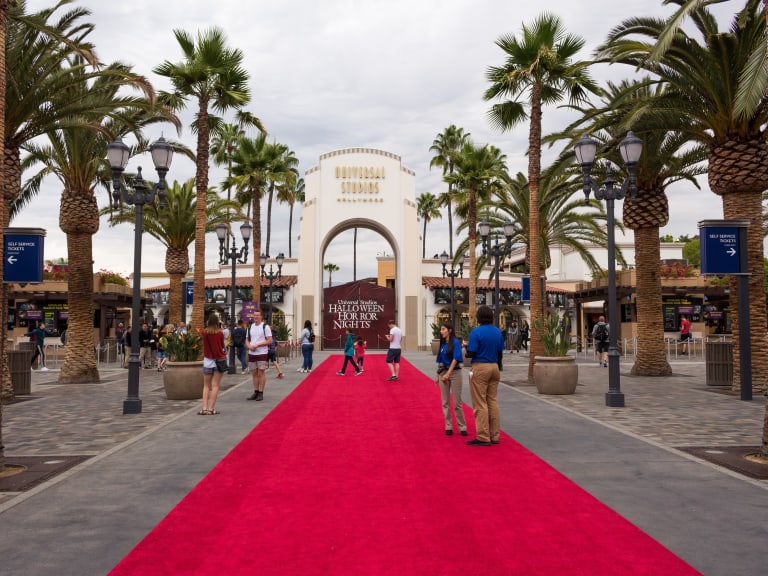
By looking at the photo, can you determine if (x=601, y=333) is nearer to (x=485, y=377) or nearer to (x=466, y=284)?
(x=485, y=377)

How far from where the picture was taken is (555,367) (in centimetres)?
1390

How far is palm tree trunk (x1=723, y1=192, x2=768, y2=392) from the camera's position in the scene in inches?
547

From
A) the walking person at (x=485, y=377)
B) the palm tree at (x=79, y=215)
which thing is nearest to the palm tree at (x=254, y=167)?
the palm tree at (x=79, y=215)

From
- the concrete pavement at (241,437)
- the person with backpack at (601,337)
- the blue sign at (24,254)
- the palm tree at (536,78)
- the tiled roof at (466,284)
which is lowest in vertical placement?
the concrete pavement at (241,437)

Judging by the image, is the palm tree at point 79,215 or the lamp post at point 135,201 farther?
the palm tree at point 79,215

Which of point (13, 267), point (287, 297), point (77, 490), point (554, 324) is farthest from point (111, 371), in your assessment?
point (287, 297)

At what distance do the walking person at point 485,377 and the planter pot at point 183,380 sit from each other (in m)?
7.36

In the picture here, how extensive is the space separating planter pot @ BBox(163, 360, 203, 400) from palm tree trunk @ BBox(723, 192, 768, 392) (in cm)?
1180

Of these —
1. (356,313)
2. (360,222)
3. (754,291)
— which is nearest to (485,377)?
(754,291)

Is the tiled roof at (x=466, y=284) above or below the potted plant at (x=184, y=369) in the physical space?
above

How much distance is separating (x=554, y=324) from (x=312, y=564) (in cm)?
1111

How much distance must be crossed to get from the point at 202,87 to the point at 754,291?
52.7 feet

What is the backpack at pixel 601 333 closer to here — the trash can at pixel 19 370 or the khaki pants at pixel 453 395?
the khaki pants at pixel 453 395

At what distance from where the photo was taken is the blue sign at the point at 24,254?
12906 mm
